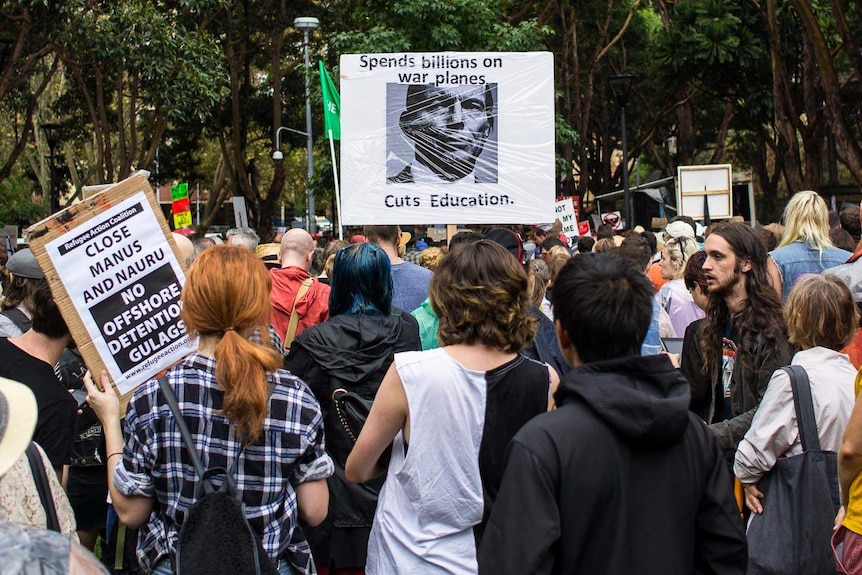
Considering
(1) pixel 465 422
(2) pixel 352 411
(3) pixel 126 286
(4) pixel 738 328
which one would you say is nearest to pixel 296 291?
(2) pixel 352 411

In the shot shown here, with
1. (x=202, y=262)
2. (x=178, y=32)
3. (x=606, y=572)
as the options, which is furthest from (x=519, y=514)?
(x=178, y=32)

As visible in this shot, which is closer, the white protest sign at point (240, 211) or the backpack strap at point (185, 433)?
the backpack strap at point (185, 433)

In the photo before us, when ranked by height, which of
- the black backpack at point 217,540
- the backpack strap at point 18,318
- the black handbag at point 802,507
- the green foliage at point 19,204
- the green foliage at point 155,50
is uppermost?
the green foliage at point 155,50

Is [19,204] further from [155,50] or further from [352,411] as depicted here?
[352,411]

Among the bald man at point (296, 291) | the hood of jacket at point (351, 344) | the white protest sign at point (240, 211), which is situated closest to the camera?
the hood of jacket at point (351, 344)

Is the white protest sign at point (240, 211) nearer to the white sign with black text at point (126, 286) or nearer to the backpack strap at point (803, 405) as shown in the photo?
the white sign with black text at point (126, 286)

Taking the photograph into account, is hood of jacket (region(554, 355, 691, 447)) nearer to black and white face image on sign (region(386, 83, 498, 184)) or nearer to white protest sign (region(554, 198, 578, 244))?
black and white face image on sign (region(386, 83, 498, 184))

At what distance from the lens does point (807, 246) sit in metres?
6.67

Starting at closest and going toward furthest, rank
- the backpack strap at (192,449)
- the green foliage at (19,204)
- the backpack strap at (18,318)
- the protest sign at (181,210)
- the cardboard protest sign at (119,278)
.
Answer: the backpack strap at (192,449)
the cardboard protest sign at (119,278)
the backpack strap at (18,318)
the protest sign at (181,210)
the green foliage at (19,204)

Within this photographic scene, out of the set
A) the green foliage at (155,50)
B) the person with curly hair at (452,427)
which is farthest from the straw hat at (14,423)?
the green foliage at (155,50)

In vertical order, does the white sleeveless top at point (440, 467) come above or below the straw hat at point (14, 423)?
below

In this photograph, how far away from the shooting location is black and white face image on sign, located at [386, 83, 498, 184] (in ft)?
24.7

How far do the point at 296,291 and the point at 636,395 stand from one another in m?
4.04

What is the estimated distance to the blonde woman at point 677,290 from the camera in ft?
21.4
